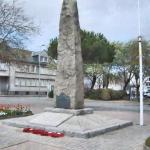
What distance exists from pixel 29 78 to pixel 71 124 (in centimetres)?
6027

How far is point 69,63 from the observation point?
15406 millimetres

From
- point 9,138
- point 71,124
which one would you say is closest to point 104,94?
point 71,124

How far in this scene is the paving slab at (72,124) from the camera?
41.1 feet

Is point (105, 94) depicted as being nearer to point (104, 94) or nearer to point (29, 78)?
point (104, 94)

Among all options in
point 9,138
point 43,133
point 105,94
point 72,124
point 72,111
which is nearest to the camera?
point 9,138

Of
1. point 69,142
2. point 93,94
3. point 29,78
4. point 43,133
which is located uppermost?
point 29,78

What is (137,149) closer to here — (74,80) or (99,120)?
(99,120)

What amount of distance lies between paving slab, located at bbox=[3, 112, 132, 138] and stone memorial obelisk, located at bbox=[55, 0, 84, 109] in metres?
0.85

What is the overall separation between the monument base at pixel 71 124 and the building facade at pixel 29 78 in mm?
49466

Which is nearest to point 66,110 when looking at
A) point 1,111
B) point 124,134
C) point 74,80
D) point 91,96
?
point 74,80

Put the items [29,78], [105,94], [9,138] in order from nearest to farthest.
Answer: [9,138], [105,94], [29,78]

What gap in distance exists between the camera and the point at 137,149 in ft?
34.0

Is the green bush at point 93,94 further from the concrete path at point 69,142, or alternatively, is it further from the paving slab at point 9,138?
the paving slab at point 9,138

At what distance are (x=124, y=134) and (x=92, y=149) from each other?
3.25 metres
